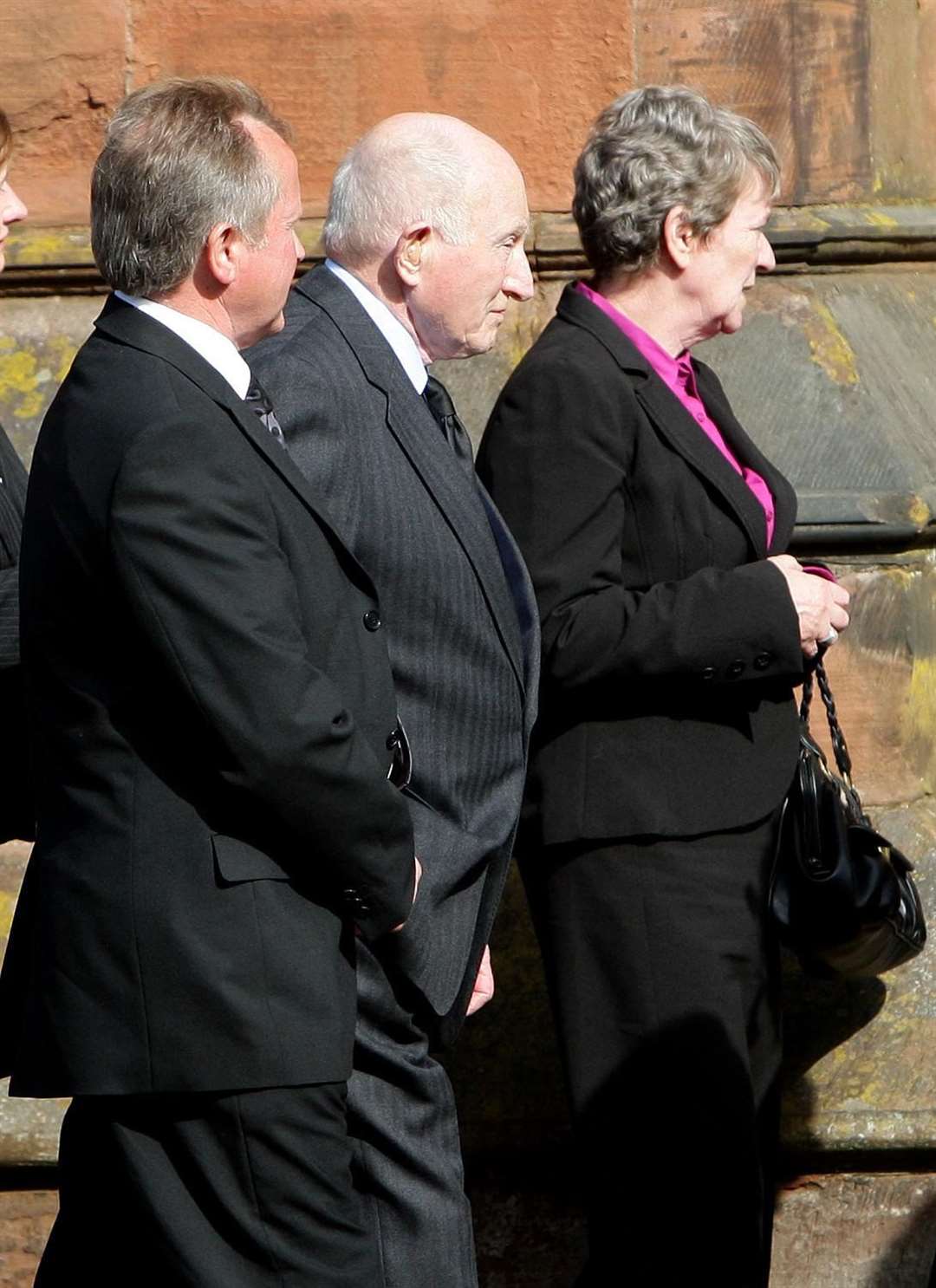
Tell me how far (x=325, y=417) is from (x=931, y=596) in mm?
1709

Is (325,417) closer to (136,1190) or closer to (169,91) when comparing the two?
(169,91)

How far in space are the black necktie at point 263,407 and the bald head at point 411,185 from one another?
1.02 feet

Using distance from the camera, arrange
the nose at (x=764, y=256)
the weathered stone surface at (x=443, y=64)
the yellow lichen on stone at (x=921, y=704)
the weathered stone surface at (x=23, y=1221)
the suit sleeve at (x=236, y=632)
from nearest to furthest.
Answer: the suit sleeve at (x=236, y=632)
the nose at (x=764, y=256)
the weathered stone surface at (x=23, y=1221)
the yellow lichen on stone at (x=921, y=704)
the weathered stone surface at (x=443, y=64)

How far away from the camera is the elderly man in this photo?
266 centimetres

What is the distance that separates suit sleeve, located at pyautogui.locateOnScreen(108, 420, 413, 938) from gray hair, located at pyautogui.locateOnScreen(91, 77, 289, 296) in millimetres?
263

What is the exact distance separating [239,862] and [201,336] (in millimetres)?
626

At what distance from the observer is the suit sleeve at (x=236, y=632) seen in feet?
7.38

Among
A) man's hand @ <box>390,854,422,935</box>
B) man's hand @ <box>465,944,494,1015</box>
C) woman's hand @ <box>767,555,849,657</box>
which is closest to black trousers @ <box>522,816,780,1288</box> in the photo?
man's hand @ <box>465,944,494,1015</box>

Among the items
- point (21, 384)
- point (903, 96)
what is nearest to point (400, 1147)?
point (21, 384)

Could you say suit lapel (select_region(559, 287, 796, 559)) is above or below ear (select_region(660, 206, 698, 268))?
below

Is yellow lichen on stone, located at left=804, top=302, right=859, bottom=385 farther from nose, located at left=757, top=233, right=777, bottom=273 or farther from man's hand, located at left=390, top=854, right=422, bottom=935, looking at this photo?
man's hand, located at left=390, top=854, right=422, bottom=935

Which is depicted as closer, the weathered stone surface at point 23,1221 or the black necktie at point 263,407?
the black necktie at point 263,407

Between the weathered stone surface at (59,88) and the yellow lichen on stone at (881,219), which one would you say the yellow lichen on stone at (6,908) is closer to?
the weathered stone surface at (59,88)

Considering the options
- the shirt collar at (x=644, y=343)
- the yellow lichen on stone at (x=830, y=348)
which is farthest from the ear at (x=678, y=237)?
the yellow lichen on stone at (x=830, y=348)
